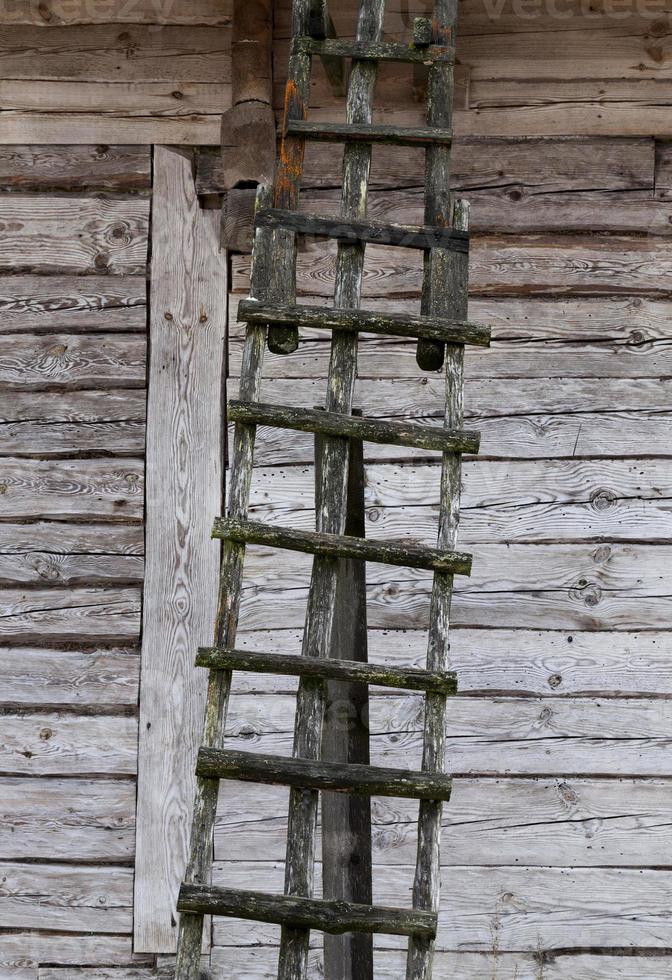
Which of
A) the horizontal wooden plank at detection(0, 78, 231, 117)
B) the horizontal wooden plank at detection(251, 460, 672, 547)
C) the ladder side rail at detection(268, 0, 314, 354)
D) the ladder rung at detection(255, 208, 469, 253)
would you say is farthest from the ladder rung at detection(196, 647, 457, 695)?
the horizontal wooden plank at detection(0, 78, 231, 117)

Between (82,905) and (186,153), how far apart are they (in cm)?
268

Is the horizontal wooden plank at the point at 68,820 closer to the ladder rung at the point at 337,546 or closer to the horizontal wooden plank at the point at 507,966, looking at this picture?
the horizontal wooden plank at the point at 507,966

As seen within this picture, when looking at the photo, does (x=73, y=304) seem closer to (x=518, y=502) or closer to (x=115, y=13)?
(x=115, y=13)

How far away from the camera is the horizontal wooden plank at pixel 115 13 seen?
337 cm

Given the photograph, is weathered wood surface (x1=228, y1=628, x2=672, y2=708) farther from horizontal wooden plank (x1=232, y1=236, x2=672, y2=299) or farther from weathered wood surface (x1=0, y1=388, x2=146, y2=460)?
horizontal wooden plank (x1=232, y1=236, x2=672, y2=299)

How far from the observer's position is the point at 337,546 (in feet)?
6.36

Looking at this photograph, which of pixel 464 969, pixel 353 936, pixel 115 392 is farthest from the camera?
pixel 115 392

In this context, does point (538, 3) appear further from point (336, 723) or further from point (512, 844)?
point (512, 844)

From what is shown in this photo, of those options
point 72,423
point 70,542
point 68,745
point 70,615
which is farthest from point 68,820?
point 72,423

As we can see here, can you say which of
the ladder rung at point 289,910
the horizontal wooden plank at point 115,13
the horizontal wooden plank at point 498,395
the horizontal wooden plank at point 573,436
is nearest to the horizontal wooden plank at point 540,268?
the horizontal wooden plank at point 498,395

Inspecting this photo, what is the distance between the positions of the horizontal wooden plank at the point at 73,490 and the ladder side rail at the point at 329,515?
4.61 feet

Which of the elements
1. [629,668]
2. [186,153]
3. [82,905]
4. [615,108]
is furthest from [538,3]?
[82,905]

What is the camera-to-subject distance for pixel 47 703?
3.21 meters

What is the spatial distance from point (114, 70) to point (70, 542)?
1741 millimetres
